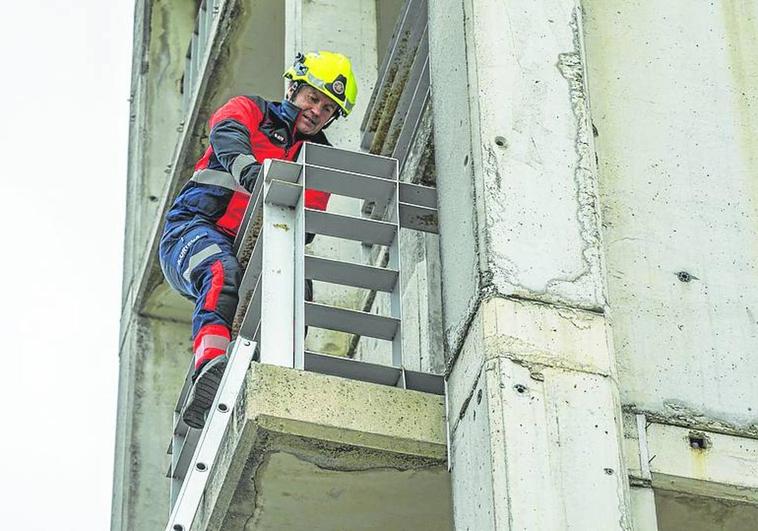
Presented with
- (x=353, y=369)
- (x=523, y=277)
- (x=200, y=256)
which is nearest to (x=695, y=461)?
(x=523, y=277)

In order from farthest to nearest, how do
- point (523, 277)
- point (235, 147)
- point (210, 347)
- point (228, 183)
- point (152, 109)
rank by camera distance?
1. point (152, 109)
2. point (228, 183)
3. point (235, 147)
4. point (210, 347)
5. point (523, 277)

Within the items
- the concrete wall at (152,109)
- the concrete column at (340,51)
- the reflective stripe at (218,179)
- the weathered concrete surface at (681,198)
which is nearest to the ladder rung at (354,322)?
the weathered concrete surface at (681,198)

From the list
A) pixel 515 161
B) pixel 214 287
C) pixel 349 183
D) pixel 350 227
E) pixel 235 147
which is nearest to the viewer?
pixel 515 161

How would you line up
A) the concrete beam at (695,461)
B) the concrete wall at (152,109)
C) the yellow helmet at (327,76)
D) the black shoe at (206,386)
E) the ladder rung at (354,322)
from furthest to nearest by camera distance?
the concrete wall at (152,109)
the yellow helmet at (327,76)
the black shoe at (206,386)
the ladder rung at (354,322)
the concrete beam at (695,461)

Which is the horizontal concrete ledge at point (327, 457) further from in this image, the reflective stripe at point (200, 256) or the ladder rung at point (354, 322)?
the reflective stripe at point (200, 256)

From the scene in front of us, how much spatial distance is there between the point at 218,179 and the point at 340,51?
6.45ft

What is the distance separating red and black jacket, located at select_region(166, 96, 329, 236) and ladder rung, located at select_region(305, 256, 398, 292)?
1.29m

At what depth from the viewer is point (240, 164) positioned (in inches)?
348

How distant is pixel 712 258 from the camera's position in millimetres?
7922

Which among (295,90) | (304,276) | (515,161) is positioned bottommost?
(304,276)

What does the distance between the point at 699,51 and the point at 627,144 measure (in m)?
0.68

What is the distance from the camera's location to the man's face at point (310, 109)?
966 cm

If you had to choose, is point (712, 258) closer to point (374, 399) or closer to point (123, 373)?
point (374, 399)

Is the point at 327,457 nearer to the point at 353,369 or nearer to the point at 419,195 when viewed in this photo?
the point at 353,369
